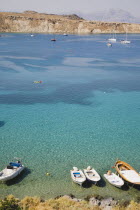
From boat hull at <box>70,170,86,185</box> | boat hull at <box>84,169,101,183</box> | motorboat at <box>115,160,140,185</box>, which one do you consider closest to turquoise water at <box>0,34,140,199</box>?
boat hull at <box>70,170,86,185</box>

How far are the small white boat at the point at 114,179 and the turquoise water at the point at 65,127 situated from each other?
2.25ft

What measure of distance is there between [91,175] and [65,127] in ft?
45.7

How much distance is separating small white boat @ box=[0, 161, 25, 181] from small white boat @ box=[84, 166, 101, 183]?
7.98 m

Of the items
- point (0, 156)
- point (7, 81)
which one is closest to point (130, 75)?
point (7, 81)

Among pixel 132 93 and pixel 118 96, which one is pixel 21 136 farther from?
pixel 132 93

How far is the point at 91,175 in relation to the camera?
1037 inches

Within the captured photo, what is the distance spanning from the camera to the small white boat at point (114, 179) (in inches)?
996

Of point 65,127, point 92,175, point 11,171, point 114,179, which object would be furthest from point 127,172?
point 65,127

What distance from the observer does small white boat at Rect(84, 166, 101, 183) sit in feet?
83.9

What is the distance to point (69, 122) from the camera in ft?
134

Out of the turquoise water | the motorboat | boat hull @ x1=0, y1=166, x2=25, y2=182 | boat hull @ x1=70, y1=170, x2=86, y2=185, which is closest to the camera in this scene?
boat hull @ x1=0, y1=166, x2=25, y2=182

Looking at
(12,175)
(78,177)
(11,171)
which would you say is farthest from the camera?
(11,171)

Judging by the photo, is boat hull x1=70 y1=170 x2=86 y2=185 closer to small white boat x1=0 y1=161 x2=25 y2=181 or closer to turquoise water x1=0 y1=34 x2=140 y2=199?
turquoise water x1=0 y1=34 x2=140 y2=199

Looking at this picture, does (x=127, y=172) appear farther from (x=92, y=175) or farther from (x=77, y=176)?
(x=77, y=176)
